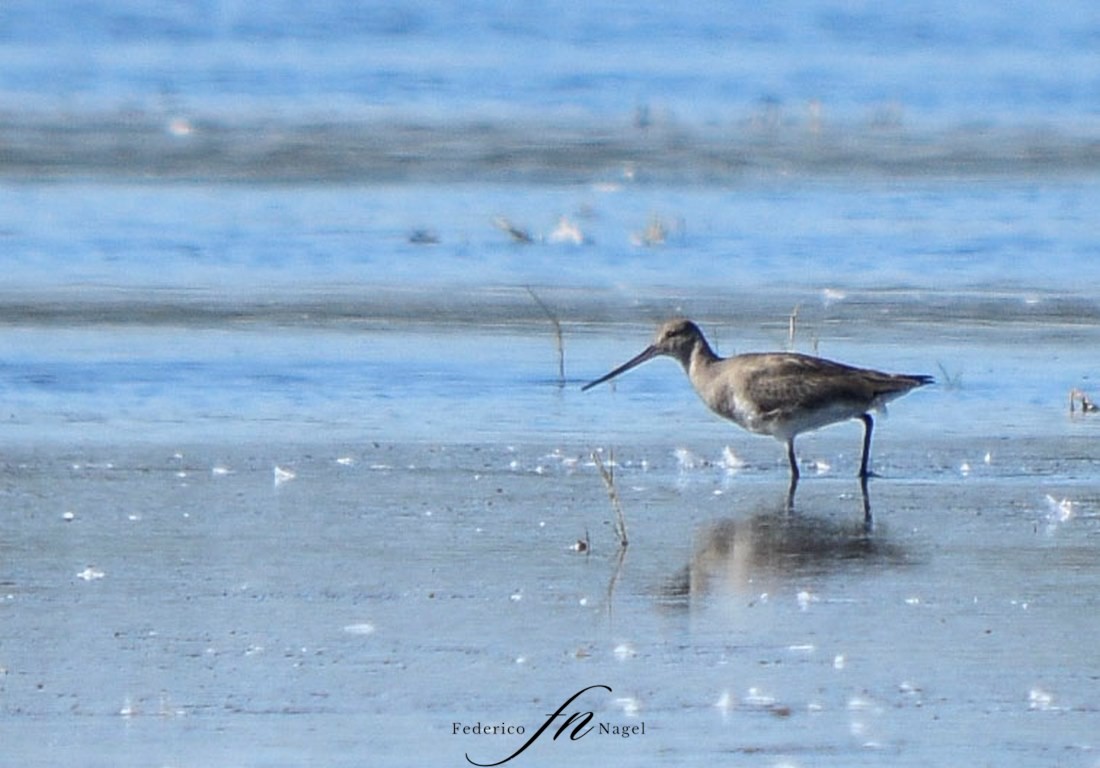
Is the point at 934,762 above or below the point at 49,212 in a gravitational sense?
above

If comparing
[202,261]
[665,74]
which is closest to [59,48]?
[665,74]

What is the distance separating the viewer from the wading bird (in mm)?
9297

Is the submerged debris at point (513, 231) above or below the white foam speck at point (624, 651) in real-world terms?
below

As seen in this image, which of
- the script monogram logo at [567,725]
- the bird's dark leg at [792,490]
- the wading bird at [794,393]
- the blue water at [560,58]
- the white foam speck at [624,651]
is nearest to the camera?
the script monogram logo at [567,725]

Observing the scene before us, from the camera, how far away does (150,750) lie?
18.3 ft

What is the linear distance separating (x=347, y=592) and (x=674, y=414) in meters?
3.82

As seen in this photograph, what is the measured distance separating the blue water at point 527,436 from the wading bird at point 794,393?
20 centimetres

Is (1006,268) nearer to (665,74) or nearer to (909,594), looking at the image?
(909,594)

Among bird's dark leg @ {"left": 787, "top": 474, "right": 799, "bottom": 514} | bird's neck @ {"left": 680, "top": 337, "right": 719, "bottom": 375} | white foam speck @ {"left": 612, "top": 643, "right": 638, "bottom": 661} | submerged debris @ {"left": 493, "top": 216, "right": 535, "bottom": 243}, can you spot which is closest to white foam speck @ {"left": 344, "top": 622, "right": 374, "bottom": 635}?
white foam speck @ {"left": 612, "top": 643, "right": 638, "bottom": 661}

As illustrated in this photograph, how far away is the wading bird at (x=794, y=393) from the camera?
30.5ft

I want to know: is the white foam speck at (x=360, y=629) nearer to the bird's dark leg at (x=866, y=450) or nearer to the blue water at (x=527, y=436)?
the blue water at (x=527, y=436)

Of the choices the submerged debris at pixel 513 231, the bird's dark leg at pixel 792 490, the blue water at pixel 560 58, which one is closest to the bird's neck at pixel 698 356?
the bird's dark leg at pixel 792 490

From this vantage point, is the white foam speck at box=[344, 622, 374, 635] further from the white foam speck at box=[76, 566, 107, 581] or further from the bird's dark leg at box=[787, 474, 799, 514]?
the bird's dark leg at box=[787, 474, 799, 514]

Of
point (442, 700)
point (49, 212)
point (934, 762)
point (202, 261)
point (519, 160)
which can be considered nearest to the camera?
point (934, 762)
